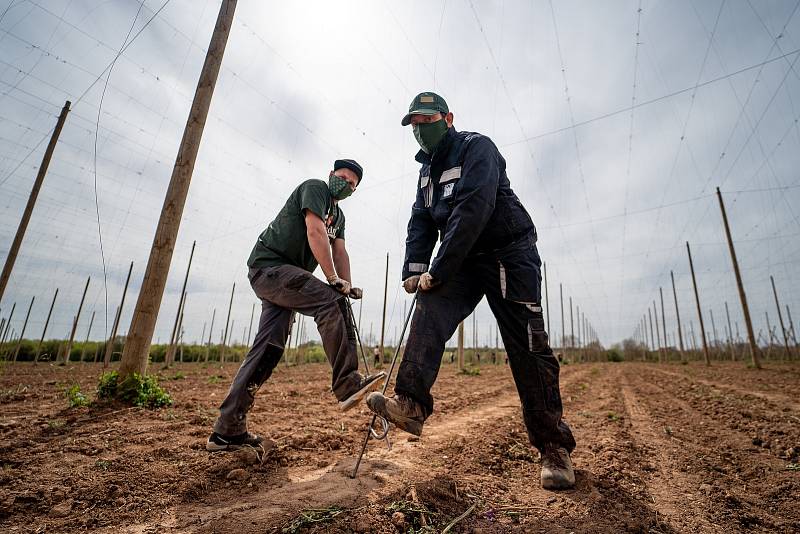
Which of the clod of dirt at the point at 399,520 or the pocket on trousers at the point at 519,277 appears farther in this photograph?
the pocket on trousers at the point at 519,277

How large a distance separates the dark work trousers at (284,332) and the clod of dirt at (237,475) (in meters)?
0.49

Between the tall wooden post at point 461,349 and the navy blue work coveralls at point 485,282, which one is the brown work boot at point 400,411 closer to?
the navy blue work coveralls at point 485,282

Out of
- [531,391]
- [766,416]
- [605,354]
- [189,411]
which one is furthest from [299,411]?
[605,354]

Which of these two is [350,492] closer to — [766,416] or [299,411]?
[299,411]

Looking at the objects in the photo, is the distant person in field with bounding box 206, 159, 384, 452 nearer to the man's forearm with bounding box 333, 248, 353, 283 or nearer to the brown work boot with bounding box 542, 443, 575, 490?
the man's forearm with bounding box 333, 248, 353, 283

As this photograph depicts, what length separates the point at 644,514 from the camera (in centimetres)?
184

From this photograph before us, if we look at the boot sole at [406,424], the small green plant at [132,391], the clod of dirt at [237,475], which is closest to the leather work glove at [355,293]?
the boot sole at [406,424]

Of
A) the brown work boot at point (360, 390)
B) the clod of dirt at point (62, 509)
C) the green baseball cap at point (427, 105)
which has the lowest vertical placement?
the clod of dirt at point (62, 509)

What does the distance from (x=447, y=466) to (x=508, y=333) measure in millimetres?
999

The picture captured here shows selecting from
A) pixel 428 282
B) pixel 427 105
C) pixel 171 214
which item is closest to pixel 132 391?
pixel 171 214

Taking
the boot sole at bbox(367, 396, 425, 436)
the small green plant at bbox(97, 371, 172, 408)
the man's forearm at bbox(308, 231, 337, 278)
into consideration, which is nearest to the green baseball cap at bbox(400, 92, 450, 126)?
the man's forearm at bbox(308, 231, 337, 278)

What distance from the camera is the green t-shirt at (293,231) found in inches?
115

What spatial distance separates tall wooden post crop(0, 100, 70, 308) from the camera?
41.3ft

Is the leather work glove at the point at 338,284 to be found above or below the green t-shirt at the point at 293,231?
below
